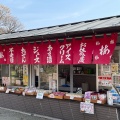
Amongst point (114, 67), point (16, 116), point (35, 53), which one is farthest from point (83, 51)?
point (16, 116)

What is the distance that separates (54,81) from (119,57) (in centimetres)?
276

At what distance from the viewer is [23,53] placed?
806 centimetres

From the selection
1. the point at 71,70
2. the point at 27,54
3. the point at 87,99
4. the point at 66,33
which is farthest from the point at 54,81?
the point at 66,33

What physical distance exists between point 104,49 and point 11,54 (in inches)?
164

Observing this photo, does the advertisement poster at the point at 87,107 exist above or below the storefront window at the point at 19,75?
below

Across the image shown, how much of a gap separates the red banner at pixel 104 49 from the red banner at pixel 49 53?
1578 mm

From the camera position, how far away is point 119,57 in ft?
21.0

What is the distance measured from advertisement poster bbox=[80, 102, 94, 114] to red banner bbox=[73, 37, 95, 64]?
1.30 m

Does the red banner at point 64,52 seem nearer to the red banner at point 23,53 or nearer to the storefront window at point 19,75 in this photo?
the red banner at point 23,53

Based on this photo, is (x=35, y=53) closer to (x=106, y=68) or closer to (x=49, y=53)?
(x=49, y=53)

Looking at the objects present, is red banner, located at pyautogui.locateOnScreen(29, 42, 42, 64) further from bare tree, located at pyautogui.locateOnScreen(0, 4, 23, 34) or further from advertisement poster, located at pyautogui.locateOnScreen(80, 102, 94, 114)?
bare tree, located at pyautogui.locateOnScreen(0, 4, 23, 34)

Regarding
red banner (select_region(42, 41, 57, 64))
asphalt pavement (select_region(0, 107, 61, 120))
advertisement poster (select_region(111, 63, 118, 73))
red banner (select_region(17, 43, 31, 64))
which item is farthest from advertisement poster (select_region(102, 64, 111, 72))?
red banner (select_region(17, 43, 31, 64))

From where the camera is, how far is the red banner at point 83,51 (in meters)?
6.21

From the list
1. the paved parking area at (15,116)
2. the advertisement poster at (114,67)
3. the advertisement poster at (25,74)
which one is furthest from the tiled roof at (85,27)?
the paved parking area at (15,116)
